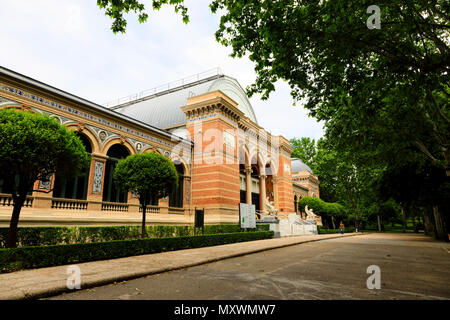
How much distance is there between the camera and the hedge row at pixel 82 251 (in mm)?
6801

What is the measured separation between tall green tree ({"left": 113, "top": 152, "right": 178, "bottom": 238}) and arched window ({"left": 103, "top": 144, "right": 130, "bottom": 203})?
12.4 feet

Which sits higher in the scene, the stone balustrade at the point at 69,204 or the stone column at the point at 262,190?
the stone column at the point at 262,190

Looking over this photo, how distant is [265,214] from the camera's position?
28.2 meters

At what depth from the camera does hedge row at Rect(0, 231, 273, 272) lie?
6.80 metres

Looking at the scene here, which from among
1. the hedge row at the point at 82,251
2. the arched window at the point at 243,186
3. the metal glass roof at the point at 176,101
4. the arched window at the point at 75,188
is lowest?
the hedge row at the point at 82,251

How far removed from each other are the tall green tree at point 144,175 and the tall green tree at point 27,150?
3696mm

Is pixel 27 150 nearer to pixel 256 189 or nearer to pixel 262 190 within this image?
pixel 262 190

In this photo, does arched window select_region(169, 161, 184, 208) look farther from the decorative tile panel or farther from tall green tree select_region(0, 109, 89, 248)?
tall green tree select_region(0, 109, 89, 248)

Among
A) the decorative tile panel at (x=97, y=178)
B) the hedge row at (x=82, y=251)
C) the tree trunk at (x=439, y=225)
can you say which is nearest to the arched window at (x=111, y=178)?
the decorative tile panel at (x=97, y=178)

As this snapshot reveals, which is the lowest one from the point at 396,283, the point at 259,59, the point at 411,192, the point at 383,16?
the point at 396,283

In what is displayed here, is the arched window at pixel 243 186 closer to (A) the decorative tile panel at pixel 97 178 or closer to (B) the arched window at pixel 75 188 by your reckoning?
(A) the decorative tile panel at pixel 97 178
